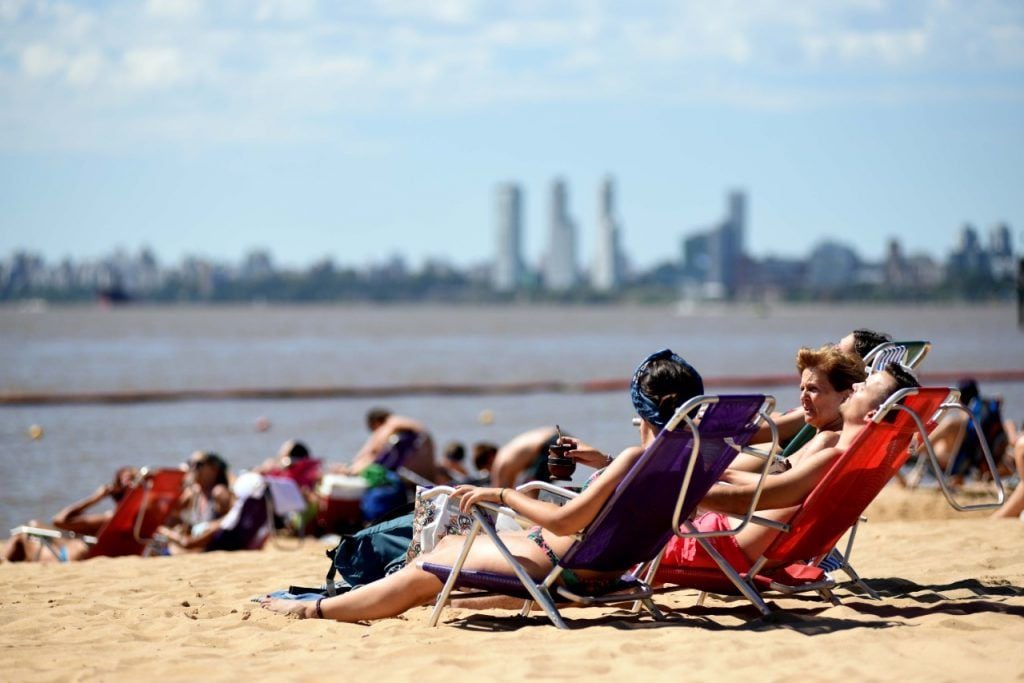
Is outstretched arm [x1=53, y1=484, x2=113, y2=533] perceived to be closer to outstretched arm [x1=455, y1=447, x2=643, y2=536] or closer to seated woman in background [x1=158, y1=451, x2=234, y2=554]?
seated woman in background [x1=158, y1=451, x2=234, y2=554]

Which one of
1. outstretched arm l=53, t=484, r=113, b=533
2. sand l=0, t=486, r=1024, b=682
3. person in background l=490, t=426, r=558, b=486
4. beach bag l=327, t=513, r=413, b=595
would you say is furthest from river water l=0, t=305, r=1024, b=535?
beach bag l=327, t=513, r=413, b=595

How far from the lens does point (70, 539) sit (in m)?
9.00

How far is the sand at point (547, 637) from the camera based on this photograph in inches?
166

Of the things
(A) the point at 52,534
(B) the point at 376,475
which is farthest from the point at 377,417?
(A) the point at 52,534

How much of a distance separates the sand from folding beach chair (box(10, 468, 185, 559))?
207 centimetres

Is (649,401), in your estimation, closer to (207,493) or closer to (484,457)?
(207,493)

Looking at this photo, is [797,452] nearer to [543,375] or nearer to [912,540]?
[912,540]

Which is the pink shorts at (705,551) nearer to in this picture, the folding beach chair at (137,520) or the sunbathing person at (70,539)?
the folding beach chair at (137,520)

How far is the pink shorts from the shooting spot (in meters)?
5.11

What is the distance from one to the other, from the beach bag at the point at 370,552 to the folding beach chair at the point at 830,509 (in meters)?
1.06

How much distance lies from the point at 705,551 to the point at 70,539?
527 cm

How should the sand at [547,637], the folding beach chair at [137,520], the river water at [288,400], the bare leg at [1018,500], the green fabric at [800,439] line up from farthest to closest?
the river water at [288,400] → the folding beach chair at [137,520] → the bare leg at [1018,500] → the green fabric at [800,439] → the sand at [547,637]

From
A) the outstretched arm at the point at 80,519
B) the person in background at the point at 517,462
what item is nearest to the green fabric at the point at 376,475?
the person in background at the point at 517,462

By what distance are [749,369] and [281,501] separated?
34281 millimetres
